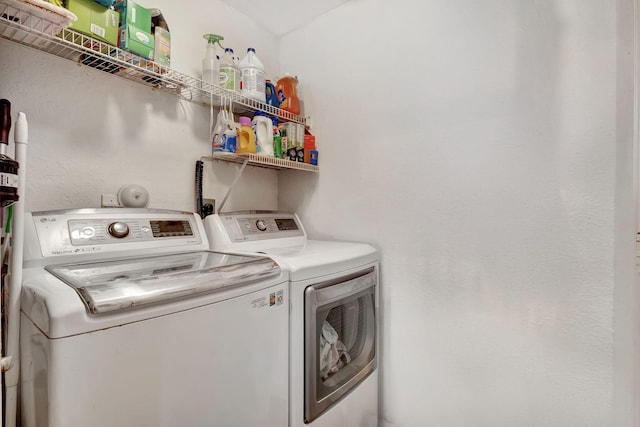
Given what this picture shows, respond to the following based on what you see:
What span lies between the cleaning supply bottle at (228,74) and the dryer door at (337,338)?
1.13 m

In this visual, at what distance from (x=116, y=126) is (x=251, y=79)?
2.29ft

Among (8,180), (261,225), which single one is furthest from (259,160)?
(8,180)

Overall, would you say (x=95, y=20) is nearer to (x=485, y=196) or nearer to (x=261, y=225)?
(x=261, y=225)

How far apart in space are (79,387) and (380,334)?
4.65 feet

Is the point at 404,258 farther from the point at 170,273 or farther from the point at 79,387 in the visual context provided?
the point at 79,387

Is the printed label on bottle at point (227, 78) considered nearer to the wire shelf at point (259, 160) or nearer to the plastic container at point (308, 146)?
the wire shelf at point (259, 160)

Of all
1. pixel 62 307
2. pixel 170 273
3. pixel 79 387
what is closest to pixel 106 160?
pixel 170 273

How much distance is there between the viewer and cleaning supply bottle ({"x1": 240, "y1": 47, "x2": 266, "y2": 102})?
173cm

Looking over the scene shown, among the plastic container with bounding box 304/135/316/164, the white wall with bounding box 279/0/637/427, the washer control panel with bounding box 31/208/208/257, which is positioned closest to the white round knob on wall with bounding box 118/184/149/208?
the washer control panel with bounding box 31/208/208/257

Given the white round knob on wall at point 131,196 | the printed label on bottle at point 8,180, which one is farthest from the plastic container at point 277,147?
the printed label on bottle at point 8,180

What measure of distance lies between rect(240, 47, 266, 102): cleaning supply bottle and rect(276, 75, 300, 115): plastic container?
0.80 feet

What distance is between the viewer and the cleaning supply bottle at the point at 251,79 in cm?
173

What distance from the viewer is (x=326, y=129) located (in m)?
2.04

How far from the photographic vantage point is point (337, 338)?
155cm
